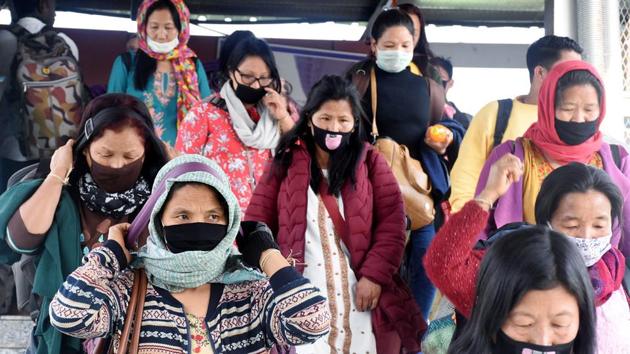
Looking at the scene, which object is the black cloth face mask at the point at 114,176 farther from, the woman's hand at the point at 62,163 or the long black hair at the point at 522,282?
the long black hair at the point at 522,282

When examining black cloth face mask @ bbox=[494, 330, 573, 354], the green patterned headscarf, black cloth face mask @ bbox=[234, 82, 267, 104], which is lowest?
black cloth face mask @ bbox=[494, 330, 573, 354]

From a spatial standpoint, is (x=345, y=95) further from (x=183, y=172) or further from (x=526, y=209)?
(x=183, y=172)

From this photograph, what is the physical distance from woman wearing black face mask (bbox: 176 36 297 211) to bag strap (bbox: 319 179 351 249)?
1002 millimetres

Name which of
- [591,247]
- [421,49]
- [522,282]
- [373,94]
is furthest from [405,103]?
[522,282]

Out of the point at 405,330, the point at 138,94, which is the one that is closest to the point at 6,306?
the point at 138,94

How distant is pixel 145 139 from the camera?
4746 mm

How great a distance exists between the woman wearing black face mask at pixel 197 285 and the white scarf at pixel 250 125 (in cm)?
239

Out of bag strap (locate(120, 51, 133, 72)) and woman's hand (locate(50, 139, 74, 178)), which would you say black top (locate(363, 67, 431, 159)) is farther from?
woman's hand (locate(50, 139, 74, 178))

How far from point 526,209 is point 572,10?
7.84 ft

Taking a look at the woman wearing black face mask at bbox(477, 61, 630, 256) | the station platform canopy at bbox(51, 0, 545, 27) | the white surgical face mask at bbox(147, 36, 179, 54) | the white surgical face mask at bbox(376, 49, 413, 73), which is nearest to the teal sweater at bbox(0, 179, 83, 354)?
the woman wearing black face mask at bbox(477, 61, 630, 256)

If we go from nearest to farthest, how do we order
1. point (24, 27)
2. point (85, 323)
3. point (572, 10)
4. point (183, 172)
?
1. point (85, 323)
2. point (183, 172)
3. point (572, 10)
4. point (24, 27)

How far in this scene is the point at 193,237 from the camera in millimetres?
3775

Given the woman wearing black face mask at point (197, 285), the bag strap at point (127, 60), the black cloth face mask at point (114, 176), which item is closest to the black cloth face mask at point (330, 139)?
the black cloth face mask at point (114, 176)

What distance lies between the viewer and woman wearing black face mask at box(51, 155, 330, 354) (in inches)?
146
